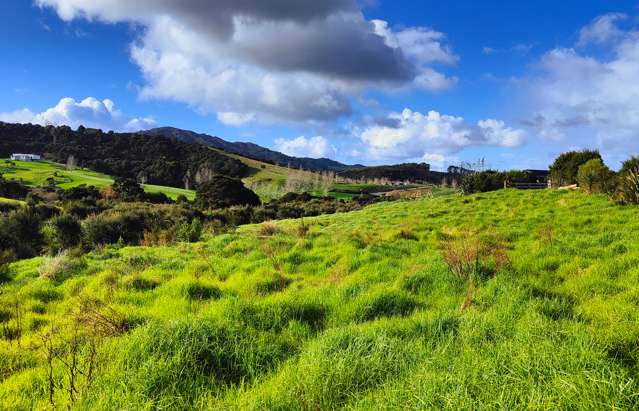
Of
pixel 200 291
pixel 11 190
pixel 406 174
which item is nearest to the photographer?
pixel 200 291

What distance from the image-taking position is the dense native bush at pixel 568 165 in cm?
2460

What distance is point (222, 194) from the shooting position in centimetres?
5456

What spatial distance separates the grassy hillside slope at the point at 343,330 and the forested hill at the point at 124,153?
107 meters

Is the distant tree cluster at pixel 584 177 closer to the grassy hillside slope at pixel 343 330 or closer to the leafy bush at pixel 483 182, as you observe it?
the leafy bush at pixel 483 182

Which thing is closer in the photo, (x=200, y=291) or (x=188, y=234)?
(x=200, y=291)

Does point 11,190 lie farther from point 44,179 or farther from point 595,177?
point 595,177

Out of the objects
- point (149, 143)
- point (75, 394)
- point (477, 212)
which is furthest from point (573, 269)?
point (149, 143)

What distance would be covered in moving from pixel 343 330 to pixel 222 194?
2053 inches

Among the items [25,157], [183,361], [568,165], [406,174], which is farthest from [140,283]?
[406,174]

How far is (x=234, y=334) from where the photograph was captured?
4602 mm

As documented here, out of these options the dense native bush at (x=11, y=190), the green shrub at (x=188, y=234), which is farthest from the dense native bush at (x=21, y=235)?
the dense native bush at (x=11, y=190)

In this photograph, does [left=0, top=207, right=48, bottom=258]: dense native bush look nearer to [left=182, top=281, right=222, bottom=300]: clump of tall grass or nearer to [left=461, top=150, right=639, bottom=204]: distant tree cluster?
[left=182, top=281, right=222, bottom=300]: clump of tall grass

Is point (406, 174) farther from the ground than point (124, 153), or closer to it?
closer to it

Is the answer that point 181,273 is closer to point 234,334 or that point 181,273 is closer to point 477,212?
point 234,334
